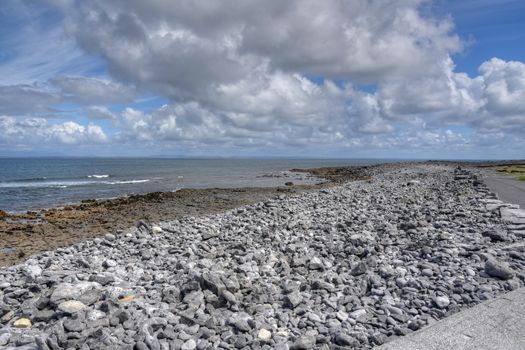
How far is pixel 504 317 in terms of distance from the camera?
452 centimetres

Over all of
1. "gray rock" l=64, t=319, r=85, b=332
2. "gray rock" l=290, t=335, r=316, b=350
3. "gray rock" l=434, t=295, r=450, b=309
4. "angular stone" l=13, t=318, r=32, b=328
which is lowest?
"angular stone" l=13, t=318, r=32, b=328

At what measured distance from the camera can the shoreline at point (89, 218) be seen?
12.9m

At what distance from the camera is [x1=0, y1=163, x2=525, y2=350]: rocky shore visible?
15.0ft

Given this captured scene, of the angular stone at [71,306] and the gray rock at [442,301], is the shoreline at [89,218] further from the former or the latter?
the gray rock at [442,301]

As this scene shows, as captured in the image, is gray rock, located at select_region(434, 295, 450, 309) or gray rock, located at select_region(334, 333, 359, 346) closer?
gray rock, located at select_region(334, 333, 359, 346)

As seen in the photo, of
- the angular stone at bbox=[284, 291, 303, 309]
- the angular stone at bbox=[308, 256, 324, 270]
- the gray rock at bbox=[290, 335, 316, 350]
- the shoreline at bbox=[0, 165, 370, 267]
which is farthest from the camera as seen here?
the shoreline at bbox=[0, 165, 370, 267]

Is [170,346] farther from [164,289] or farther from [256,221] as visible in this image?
[256,221]

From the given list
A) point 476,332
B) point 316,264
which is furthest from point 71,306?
point 476,332

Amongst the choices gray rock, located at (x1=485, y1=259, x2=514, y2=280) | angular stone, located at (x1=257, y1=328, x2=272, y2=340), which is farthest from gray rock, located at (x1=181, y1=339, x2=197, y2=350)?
gray rock, located at (x1=485, y1=259, x2=514, y2=280)

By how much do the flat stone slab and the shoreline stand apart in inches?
436

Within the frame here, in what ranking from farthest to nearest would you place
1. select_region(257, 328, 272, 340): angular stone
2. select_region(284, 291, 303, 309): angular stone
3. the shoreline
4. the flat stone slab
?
the shoreline → select_region(284, 291, 303, 309): angular stone → select_region(257, 328, 272, 340): angular stone → the flat stone slab

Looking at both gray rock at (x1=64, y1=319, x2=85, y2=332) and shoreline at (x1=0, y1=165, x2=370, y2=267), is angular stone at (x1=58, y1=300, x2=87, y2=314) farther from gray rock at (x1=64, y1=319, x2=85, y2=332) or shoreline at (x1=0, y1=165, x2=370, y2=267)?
shoreline at (x1=0, y1=165, x2=370, y2=267)

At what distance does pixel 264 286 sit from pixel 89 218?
14.5m

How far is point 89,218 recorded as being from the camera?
58.5ft
